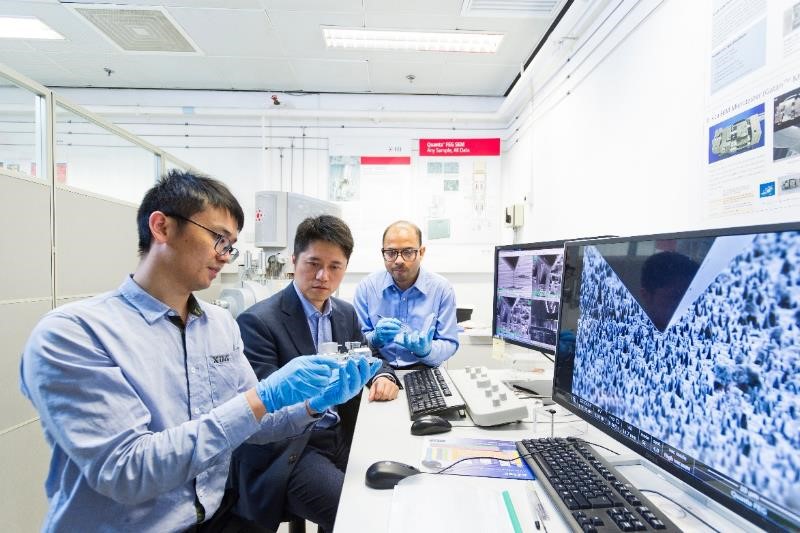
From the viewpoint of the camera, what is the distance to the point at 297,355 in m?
1.35

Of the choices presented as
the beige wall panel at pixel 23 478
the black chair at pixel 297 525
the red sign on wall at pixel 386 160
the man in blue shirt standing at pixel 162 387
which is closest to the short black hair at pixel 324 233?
the man in blue shirt standing at pixel 162 387

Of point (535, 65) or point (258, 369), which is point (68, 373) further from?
point (535, 65)

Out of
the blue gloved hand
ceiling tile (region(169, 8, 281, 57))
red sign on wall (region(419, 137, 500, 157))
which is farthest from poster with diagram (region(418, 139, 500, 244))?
the blue gloved hand

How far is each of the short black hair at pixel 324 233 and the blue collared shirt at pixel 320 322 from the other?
0.17 m

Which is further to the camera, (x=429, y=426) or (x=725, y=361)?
(x=429, y=426)

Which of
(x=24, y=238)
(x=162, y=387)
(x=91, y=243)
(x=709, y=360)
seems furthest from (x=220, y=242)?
(x=91, y=243)

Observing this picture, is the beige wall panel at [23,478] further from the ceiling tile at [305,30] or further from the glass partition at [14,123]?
the glass partition at [14,123]

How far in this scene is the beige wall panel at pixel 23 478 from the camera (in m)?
1.51

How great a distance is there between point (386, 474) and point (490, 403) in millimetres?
419

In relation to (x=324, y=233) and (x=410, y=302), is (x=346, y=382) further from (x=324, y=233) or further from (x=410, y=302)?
(x=410, y=302)

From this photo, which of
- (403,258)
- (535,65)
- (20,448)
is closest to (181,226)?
(403,258)

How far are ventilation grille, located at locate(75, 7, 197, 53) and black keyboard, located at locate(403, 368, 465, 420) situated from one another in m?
3.13

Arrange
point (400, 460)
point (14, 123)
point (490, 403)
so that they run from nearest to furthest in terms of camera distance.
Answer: point (400, 460)
point (490, 403)
point (14, 123)

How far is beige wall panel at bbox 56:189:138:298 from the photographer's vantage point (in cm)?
184
